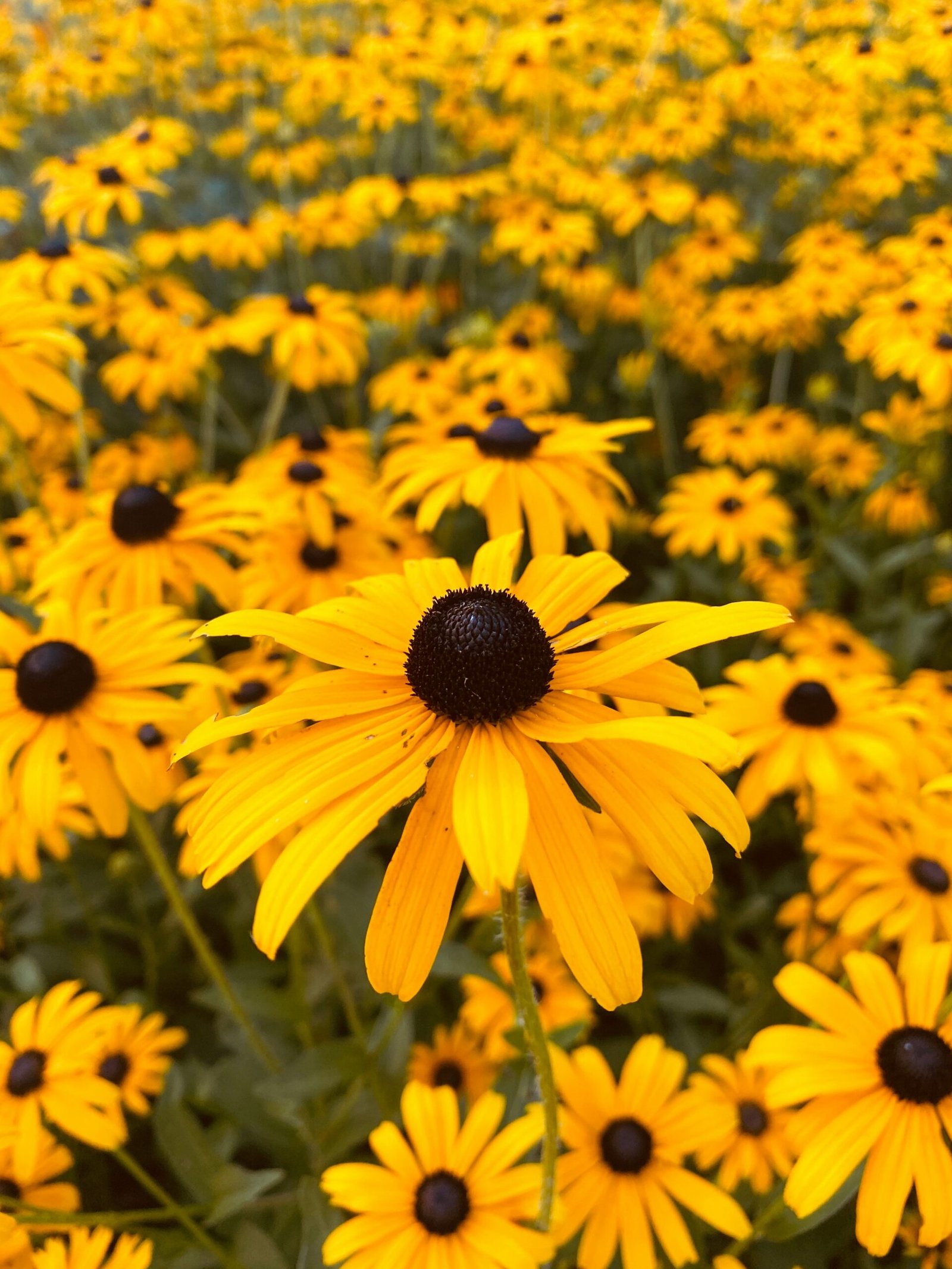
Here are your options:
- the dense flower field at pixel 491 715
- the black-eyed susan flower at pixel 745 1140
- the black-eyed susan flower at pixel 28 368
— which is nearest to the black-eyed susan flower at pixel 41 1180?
the dense flower field at pixel 491 715

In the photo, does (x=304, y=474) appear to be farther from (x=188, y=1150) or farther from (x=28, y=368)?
(x=188, y=1150)

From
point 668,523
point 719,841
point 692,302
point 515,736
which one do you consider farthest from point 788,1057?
point 692,302

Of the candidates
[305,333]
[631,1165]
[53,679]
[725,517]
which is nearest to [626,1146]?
[631,1165]

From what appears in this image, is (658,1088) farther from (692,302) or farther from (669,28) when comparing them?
(669,28)

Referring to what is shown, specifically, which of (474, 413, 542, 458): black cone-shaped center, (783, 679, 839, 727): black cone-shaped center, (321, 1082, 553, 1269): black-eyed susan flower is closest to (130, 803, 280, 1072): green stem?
(321, 1082, 553, 1269): black-eyed susan flower

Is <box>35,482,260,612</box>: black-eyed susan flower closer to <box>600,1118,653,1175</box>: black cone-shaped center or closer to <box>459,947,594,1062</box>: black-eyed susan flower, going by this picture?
<box>459,947,594,1062</box>: black-eyed susan flower

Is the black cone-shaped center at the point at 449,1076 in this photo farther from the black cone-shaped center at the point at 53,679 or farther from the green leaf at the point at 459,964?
the black cone-shaped center at the point at 53,679

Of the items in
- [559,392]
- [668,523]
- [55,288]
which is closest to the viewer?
[55,288]
